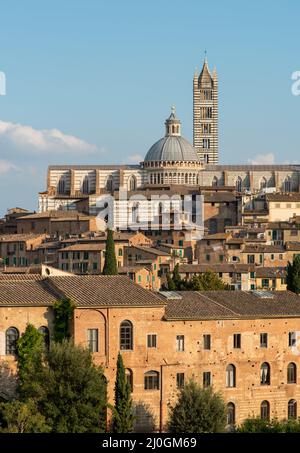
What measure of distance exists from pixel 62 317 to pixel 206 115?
8600 centimetres

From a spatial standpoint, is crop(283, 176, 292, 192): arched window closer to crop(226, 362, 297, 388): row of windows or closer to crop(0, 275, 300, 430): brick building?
crop(0, 275, 300, 430): brick building

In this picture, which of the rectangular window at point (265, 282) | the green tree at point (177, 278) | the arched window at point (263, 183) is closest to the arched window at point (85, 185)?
the arched window at point (263, 183)

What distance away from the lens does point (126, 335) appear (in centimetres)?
3475

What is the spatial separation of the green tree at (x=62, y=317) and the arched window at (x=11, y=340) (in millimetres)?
1034

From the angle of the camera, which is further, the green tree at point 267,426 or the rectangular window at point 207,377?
the rectangular window at point 207,377

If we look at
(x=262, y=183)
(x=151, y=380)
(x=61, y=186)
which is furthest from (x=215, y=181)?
(x=151, y=380)

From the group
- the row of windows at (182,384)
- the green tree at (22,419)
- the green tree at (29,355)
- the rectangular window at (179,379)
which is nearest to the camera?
the green tree at (22,419)

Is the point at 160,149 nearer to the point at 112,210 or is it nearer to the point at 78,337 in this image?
the point at 112,210

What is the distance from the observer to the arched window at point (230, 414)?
3557 centimetres

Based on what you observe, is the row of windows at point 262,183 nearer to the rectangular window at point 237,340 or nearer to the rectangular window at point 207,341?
the rectangular window at point 237,340

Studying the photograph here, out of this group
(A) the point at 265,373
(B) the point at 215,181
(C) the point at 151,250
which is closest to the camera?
(A) the point at 265,373

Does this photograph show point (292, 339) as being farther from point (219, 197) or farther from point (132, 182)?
point (132, 182)
